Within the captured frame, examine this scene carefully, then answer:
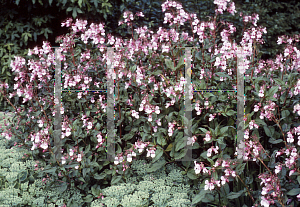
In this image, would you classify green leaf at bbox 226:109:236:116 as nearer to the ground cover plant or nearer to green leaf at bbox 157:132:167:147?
the ground cover plant

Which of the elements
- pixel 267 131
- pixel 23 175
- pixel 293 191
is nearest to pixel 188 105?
pixel 267 131

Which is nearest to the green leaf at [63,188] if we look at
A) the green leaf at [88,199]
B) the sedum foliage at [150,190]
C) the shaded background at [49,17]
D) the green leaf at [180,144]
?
the green leaf at [88,199]

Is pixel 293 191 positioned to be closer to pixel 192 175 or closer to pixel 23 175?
pixel 192 175

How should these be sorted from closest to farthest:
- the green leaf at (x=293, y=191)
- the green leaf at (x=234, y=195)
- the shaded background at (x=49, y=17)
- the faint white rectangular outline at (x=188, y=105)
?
the green leaf at (x=293, y=191)
the green leaf at (x=234, y=195)
the faint white rectangular outline at (x=188, y=105)
the shaded background at (x=49, y=17)

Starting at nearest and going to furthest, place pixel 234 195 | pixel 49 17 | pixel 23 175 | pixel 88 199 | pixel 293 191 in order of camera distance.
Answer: pixel 293 191, pixel 234 195, pixel 88 199, pixel 23 175, pixel 49 17

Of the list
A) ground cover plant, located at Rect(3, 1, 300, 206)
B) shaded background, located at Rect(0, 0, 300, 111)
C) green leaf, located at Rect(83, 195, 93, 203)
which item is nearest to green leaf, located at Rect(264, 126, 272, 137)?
ground cover plant, located at Rect(3, 1, 300, 206)

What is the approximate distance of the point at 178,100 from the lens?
7.48 ft

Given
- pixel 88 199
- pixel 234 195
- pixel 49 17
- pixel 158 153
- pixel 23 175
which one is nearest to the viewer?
pixel 234 195

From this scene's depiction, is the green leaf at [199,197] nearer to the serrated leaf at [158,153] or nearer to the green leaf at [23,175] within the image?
the serrated leaf at [158,153]

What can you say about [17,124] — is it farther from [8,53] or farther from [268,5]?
[268,5]

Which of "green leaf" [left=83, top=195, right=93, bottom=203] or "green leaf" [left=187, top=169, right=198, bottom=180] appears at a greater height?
"green leaf" [left=187, top=169, right=198, bottom=180]

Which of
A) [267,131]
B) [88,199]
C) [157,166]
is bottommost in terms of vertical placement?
[88,199]

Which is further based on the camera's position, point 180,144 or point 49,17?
point 49,17

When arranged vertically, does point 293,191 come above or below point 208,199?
above
